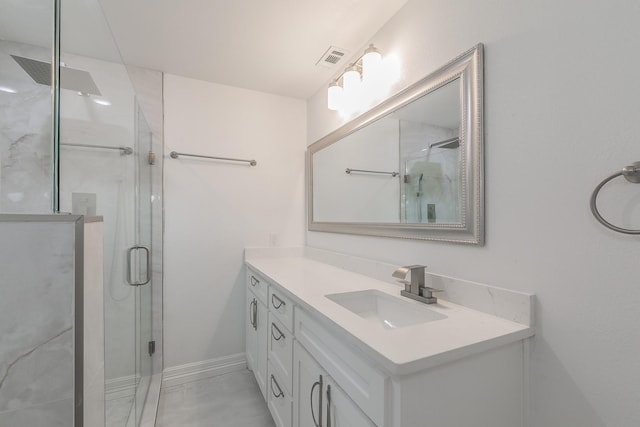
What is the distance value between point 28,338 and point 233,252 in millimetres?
1553

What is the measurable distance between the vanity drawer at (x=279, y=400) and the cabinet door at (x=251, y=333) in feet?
1.19

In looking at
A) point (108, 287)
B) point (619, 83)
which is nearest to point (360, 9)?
point (619, 83)

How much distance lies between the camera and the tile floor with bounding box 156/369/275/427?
1.62m

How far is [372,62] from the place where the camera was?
151cm

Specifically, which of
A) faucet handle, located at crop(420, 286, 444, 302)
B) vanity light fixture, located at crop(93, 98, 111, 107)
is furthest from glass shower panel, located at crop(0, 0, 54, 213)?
faucet handle, located at crop(420, 286, 444, 302)

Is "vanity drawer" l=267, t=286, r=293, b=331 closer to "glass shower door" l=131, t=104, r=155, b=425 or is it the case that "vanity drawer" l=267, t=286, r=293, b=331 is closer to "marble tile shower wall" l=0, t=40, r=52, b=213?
"glass shower door" l=131, t=104, r=155, b=425

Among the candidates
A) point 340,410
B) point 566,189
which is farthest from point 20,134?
point 566,189

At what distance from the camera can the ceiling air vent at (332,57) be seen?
69.5 inches

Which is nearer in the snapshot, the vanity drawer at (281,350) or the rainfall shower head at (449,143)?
the rainfall shower head at (449,143)

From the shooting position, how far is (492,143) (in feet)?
3.32

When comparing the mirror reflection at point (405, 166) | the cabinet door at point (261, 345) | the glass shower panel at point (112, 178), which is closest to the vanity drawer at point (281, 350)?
the cabinet door at point (261, 345)

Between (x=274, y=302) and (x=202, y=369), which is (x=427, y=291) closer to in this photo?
(x=274, y=302)

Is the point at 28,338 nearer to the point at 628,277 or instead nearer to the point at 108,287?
the point at 108,287

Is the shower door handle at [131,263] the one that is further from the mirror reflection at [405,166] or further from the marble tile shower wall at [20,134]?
the mirror reflection at [405,166]
